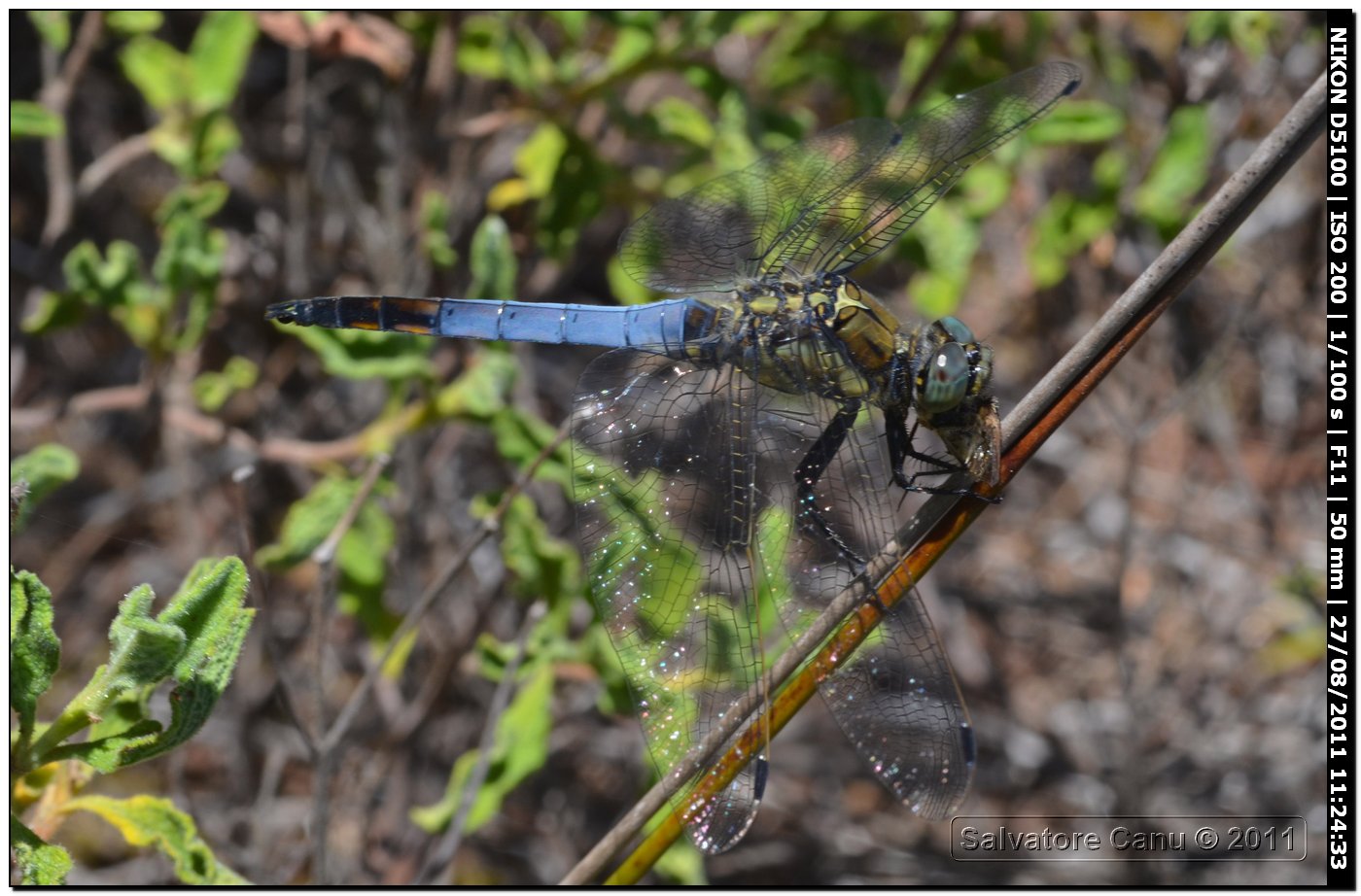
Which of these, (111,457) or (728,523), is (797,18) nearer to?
(728,523)

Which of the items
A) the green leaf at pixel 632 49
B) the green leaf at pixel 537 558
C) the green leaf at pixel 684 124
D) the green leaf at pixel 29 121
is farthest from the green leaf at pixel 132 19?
the green leaf at pixel 537 558

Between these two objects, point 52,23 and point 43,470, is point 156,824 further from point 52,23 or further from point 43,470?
point 52,23

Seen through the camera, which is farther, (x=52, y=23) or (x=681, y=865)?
(x=52, y=23)

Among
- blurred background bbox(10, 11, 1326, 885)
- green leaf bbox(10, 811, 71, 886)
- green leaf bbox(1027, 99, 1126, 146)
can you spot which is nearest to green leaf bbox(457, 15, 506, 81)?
blurred background bbox(10, 11, 1326, 885)

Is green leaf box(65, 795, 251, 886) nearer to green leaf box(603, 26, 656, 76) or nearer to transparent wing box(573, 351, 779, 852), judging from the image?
transparent wing box(573, 351, 779, 852)

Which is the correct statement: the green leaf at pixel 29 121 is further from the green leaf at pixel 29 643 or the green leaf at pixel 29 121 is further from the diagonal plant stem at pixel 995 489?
the diagonal plant stem at pixel 995 489

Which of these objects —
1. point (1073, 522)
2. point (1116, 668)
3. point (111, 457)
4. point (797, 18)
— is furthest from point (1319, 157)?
point (111, 457)

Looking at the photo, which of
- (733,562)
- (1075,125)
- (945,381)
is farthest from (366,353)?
(1075,125)
